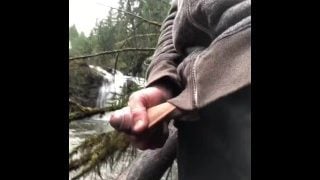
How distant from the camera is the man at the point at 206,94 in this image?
34cm

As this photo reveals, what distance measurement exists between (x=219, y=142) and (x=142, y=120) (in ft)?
0.22

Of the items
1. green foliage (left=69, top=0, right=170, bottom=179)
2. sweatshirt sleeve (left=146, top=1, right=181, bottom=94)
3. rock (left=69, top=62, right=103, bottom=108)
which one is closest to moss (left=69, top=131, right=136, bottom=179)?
green foliage (left=69, top=0, right=170, bottom=179)

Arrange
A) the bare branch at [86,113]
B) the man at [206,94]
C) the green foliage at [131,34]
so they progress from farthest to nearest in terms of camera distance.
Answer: the bare branch at [86,113]
the green foliage at [131,34]
the man at [206,94]

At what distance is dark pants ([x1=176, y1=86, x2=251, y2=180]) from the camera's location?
337 mm

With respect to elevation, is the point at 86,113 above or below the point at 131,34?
below

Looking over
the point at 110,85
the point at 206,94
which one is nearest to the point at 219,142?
the point at 206,94

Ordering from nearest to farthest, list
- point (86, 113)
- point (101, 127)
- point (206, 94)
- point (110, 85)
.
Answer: point (206, 94) < point (101, 127) < point (86, 113) < point (110, 85)

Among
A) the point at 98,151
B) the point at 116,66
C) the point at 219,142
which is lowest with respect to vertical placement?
the point at 98,151

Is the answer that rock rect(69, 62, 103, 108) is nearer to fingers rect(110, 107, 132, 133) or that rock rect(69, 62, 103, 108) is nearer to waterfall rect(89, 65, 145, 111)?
waterfall rect(89, 65, 145, 111)

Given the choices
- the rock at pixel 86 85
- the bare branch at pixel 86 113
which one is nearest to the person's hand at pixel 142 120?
the rock at pixel 86 85

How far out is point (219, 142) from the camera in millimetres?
368

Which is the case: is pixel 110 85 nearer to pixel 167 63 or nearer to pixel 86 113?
pixel 86 113

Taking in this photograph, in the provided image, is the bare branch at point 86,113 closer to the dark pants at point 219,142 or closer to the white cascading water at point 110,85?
the white cascading water at point 110,85
